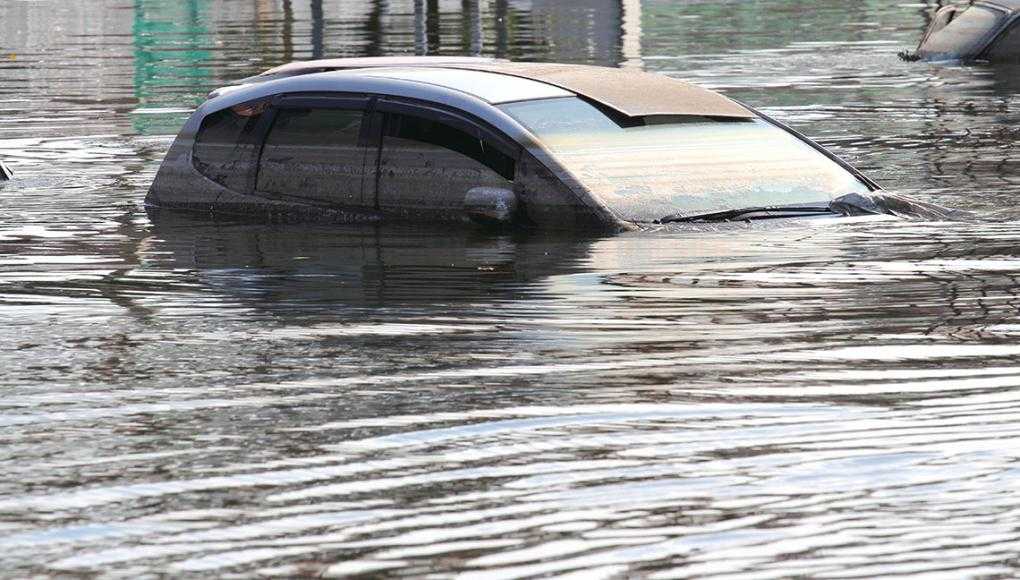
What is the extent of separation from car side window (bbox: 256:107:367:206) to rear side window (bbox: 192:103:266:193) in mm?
140

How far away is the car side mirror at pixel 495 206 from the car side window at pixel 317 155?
0.74 meters

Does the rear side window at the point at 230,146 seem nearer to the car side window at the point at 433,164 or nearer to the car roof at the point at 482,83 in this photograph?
the car roof at the point at 482,83

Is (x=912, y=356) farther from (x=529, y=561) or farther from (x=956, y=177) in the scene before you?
(x=956, y=177)

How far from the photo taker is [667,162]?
1123cm

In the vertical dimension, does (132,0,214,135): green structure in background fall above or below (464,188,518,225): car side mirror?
below

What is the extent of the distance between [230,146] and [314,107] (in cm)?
66

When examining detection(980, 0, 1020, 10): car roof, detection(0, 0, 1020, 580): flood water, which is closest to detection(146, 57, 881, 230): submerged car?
detection(0, 0, 1020, 580): flood water

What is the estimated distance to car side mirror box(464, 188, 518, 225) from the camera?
444 inches

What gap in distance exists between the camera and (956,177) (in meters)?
14.8

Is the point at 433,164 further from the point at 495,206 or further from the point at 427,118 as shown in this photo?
the point at 495,206

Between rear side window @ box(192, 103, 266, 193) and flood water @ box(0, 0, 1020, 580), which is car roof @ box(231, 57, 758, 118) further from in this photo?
flood water @ box(0, 0, 1020, 580)

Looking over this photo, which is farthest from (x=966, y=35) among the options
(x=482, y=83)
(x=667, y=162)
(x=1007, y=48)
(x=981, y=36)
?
(x=667, y=162)

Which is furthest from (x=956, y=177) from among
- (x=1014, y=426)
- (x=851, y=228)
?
(x=1014, y=426)

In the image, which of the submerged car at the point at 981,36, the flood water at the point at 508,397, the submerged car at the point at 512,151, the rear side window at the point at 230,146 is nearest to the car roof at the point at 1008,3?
the submerged car at the point at 981,36
